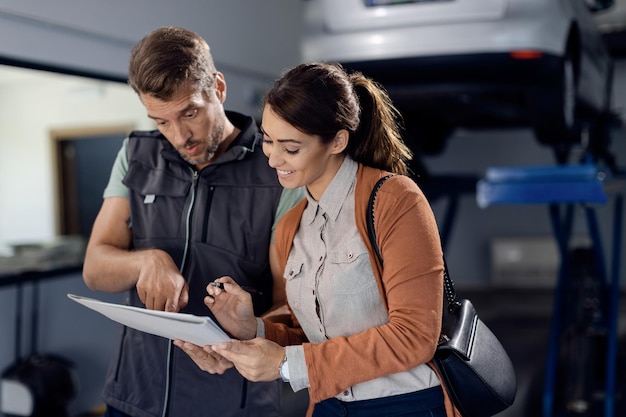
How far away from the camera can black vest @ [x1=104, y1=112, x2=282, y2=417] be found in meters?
1.45

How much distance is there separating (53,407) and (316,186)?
275 centimetres

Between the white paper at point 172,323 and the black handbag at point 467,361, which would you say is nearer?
the white paper at point 172,323

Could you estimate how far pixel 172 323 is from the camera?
3.64 ft

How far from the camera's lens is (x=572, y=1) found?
336cm

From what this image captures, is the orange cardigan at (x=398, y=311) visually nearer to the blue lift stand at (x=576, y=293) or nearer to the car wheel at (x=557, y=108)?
the blue lift stand at (x=576, y=293)

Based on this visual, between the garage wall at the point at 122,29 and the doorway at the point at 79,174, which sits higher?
the garage wall at the point at 122,29

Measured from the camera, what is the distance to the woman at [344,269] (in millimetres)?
1138

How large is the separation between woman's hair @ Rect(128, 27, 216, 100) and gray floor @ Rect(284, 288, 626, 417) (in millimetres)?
2578

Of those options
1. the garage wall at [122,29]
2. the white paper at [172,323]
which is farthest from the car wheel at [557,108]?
the white paper at [172,323]

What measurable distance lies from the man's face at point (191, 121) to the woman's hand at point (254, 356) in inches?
A: 17.5

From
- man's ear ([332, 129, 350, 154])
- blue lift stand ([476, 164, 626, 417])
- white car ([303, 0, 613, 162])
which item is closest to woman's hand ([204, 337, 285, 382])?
man's ear ([332, 129, 350, 154])

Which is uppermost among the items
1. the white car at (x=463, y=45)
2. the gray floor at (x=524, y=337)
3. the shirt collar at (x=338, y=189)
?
the white car at (x=463, y=45)

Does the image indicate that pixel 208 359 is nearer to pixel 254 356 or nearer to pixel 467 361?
pixel 254 356

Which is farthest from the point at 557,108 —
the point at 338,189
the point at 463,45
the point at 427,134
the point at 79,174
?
the point at 79,174
